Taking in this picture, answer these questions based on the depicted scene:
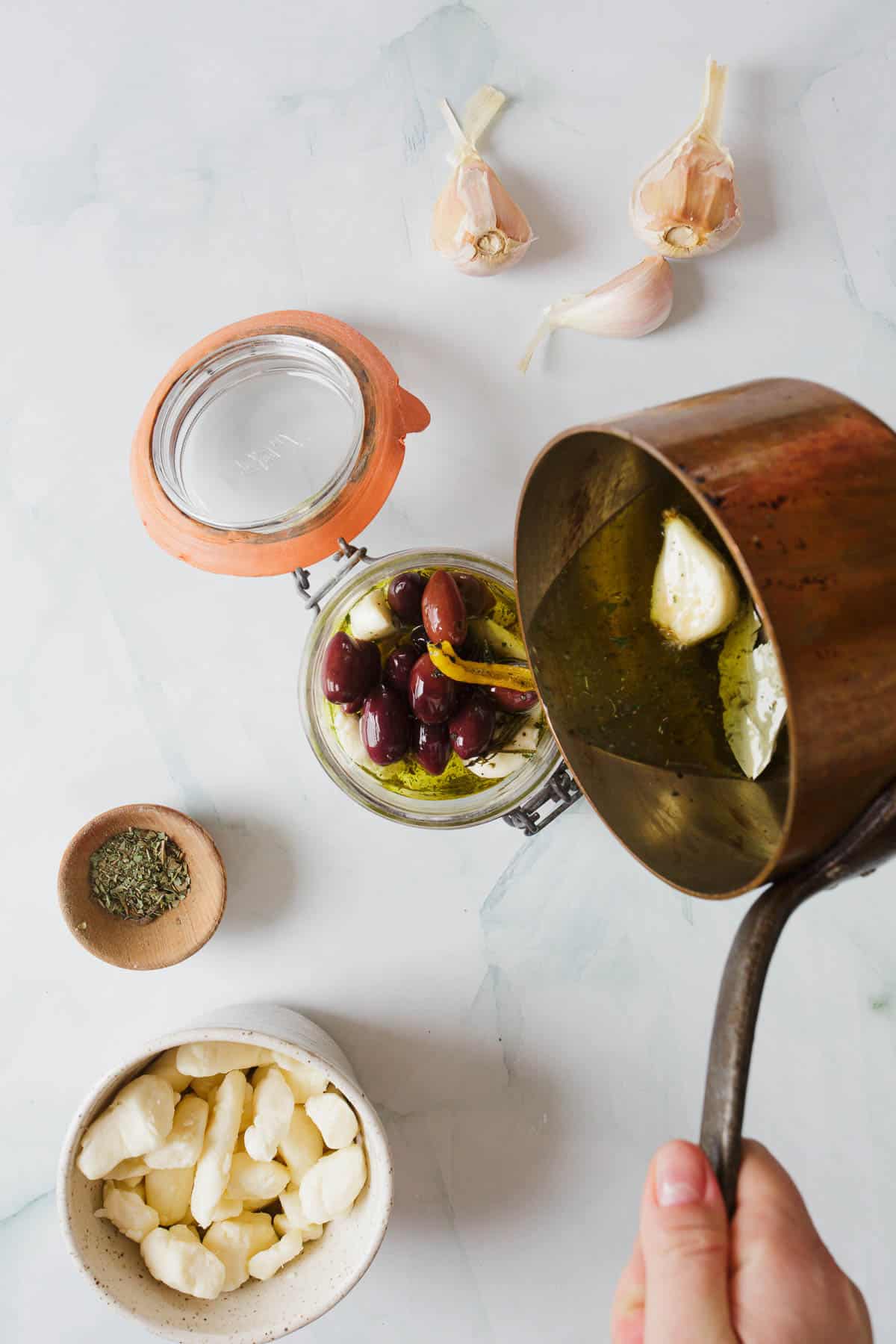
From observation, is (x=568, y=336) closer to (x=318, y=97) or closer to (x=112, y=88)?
(x=318, y=97)

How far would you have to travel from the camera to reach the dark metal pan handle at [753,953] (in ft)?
1.59

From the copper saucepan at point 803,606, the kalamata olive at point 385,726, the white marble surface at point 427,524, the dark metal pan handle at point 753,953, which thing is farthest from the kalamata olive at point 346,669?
the dark metal pan handle at point 753,953

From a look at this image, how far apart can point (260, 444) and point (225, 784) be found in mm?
323

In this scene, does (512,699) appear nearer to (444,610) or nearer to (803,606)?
(444,610)

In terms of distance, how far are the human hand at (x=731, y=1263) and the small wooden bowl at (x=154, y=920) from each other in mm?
501

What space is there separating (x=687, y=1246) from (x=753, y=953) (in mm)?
182

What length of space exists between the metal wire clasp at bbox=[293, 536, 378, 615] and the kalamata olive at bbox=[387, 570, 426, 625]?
5 cm

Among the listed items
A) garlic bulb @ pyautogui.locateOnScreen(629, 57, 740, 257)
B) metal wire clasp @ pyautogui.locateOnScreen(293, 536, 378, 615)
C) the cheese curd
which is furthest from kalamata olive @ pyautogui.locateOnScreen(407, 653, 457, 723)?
garlic bulb @ pyautogui.locateOnScreen(629, 57, 740, 257)

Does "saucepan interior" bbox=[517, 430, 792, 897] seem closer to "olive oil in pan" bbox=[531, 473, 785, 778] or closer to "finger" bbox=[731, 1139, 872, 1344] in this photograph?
"olive oil in pan" bbox=[531, 473, 785, 778]

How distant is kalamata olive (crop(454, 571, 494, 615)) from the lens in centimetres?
81

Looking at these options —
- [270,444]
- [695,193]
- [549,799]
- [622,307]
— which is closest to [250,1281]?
[549,799]

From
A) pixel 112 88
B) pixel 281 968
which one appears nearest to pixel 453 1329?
pixel 281 968

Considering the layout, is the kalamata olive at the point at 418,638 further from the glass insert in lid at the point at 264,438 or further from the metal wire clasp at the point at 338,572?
the glass insert in lid at the point at 264,438

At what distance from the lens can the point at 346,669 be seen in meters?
0.78
